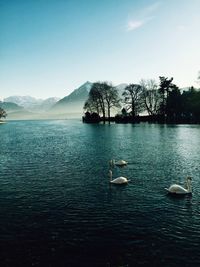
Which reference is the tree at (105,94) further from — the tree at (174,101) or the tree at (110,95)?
the tree at (174,101)

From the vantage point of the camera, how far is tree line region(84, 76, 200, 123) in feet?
447

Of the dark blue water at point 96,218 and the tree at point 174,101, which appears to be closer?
the dark blue water at point 96,218

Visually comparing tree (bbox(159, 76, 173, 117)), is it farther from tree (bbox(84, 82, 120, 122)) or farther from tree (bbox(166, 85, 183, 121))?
tree (bbox(84, 82, 120, 122))

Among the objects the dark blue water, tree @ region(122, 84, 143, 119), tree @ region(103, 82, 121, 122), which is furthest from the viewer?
tree @ region(103, 82, 121, 122)

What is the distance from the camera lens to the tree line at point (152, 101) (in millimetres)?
136375

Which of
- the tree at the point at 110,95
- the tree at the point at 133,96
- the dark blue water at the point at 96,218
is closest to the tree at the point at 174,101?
the tree at the point at 133,96

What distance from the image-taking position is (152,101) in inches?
6107

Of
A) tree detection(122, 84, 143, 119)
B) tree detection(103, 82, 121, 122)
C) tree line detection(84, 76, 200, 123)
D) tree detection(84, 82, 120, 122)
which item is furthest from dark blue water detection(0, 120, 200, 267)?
tree detection(84, 82, 120, 122)

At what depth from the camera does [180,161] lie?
142 feet

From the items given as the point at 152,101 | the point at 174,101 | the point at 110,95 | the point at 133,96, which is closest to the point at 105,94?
the point at 110,95

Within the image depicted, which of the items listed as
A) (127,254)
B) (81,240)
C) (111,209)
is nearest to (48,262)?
(81,240)

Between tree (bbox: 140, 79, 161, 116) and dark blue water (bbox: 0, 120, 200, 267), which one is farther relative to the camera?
tree (bbox: 140, 79, 161, 116)

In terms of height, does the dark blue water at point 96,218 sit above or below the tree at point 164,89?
below

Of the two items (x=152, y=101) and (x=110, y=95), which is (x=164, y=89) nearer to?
(x=152, y=101)
